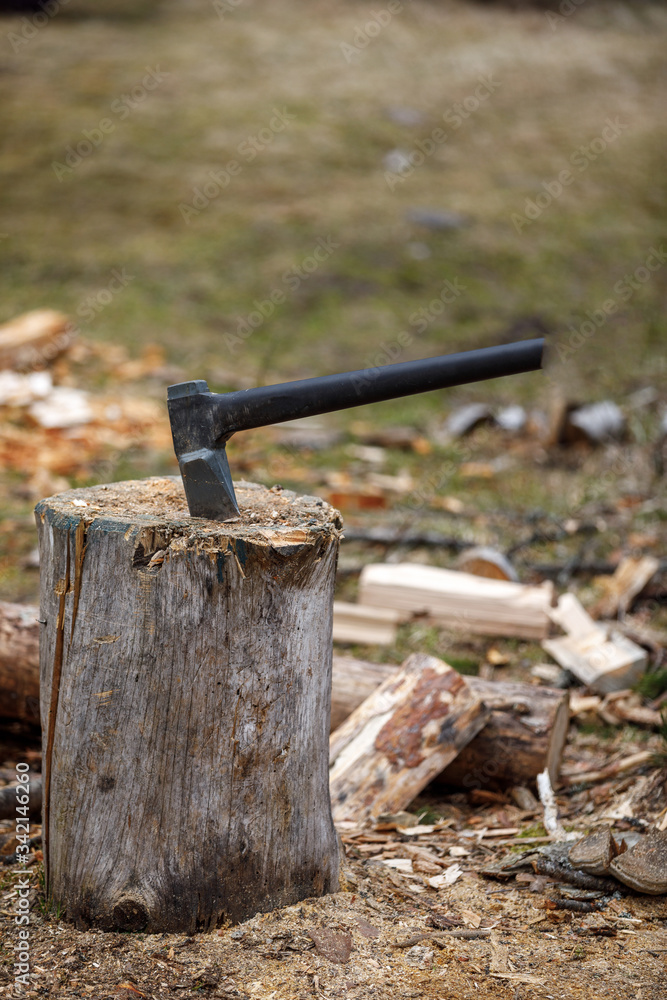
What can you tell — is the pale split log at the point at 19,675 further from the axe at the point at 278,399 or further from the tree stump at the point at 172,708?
the axe at the point at 278,399

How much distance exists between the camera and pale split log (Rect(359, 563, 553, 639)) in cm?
448

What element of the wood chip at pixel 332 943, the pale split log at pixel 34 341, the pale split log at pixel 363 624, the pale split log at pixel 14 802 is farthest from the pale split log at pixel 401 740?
the pale split log at pixel 34 341

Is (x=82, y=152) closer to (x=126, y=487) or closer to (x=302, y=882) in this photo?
(x=126, y=487)

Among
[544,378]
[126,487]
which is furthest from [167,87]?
[126,487]

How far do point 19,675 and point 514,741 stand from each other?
2.14 metres

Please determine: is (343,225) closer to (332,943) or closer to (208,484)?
(208,484)

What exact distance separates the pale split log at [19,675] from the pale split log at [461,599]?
2.06 metres

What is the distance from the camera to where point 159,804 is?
2031 millimetres

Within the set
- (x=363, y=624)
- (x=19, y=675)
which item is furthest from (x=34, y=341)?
(x=19, y=675)

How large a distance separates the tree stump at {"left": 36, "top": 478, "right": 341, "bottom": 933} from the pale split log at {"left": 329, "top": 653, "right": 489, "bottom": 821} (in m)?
0.84

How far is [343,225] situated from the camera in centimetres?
1290

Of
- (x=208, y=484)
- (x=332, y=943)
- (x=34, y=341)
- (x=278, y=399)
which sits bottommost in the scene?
(x=332, y=943)

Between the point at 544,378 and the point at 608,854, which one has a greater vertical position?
the point at 544,378

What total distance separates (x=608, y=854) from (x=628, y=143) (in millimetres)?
16988
